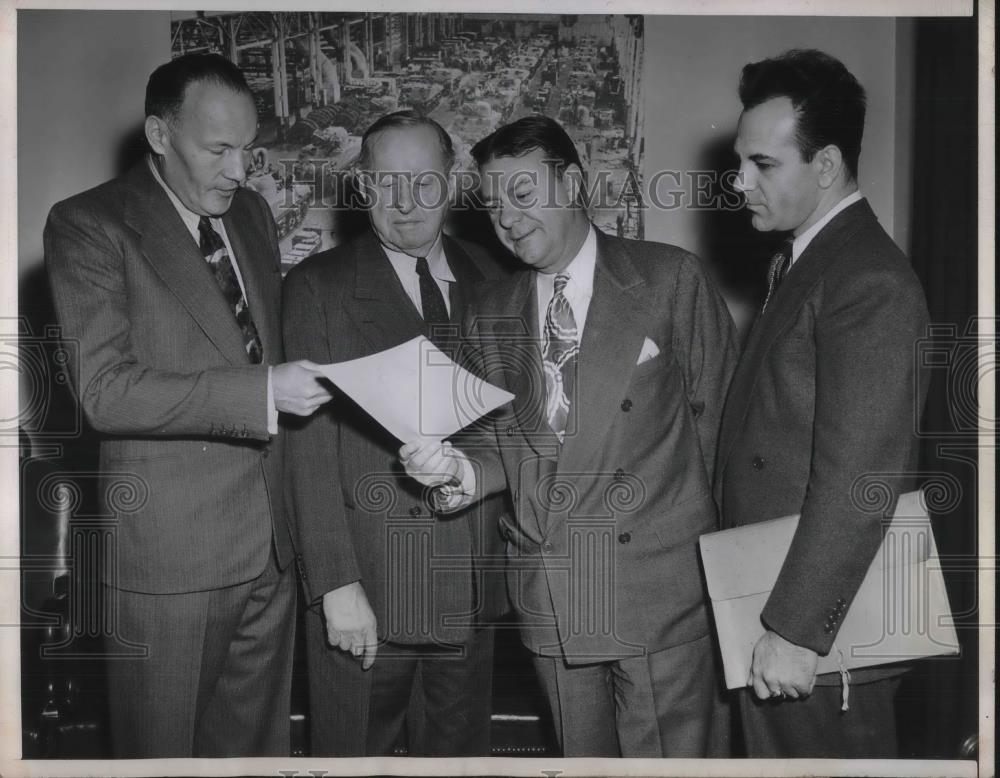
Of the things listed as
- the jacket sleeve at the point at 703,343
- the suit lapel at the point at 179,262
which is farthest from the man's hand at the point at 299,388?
the jacket sleeve at the point at 703,343

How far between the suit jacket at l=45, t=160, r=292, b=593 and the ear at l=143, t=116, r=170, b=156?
5 cm

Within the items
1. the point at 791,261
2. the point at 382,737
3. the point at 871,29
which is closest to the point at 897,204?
the point at 871,29

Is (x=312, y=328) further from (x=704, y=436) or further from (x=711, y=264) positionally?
(x=711, y=264)

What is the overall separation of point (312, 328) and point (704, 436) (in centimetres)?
93

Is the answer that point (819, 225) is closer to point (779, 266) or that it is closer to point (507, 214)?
point (779, 266)

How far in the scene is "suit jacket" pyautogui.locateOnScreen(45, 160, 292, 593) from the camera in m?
2.08

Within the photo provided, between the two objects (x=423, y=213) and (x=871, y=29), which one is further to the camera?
(x=871, y=29)

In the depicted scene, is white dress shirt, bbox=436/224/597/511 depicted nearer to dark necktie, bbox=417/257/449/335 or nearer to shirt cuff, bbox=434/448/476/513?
shirt cuff, bbox=434/448/476/513

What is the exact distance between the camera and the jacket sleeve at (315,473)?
2209mm

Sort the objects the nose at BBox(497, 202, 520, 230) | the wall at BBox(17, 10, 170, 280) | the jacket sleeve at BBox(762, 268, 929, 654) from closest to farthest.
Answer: the jacket sleeve at BBox(762, 268, 929, 654) → the nose at BBox(497, 202, 520, 230) → the wall at BBox(17, 10, 170, 280)

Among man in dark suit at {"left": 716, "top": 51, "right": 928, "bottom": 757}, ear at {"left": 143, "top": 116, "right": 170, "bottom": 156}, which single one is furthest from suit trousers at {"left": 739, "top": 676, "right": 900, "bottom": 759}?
ear at {"left": 143, "top": 116, "right": 170, "bottom": 156}

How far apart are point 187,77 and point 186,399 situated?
28.4 inches

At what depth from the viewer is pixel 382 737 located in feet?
7.59

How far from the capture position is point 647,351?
2123mm
